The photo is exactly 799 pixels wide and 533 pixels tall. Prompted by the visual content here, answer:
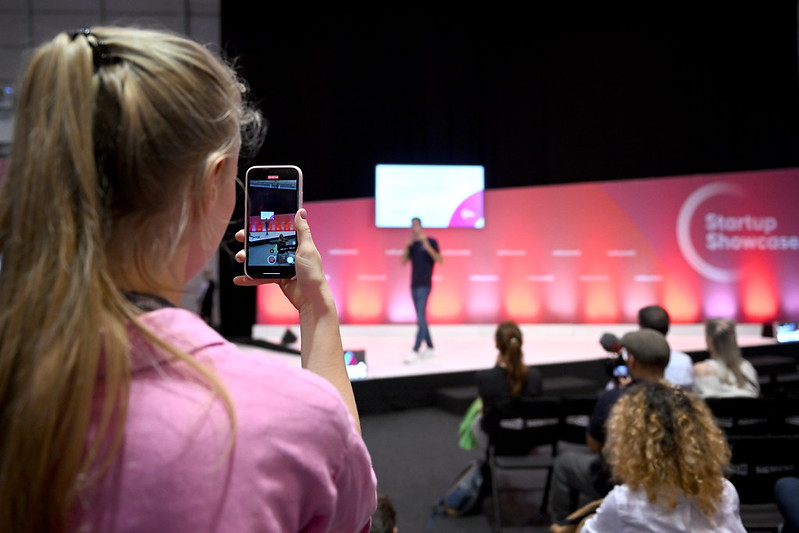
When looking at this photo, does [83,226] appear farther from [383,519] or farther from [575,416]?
[575,416]

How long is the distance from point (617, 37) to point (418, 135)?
3141 mm

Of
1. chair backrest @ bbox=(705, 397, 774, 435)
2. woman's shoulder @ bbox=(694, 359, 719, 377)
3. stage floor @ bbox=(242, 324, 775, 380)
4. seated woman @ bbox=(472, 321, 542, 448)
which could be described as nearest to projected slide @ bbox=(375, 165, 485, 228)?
stage floor @ bbox=(242, 324, 775, 380)

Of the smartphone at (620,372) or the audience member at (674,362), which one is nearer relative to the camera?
the smartphone at (620,372)

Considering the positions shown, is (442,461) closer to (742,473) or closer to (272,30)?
(742,473)

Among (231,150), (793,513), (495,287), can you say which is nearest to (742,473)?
(793,513)

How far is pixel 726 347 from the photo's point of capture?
3.51 m

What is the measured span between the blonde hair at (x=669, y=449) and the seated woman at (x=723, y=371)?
1.83 m

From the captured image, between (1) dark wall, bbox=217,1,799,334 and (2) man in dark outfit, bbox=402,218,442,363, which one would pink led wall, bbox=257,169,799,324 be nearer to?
(1) dark wall, bbox=217,1,799,334

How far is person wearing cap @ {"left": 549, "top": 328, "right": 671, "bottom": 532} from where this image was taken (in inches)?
102

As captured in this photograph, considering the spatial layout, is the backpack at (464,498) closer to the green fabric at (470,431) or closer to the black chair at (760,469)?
the green fabric at (470,431)

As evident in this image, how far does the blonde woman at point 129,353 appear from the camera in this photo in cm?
44

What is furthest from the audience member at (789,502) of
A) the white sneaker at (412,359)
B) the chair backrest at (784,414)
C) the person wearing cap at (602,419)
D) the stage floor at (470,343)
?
the white sneaker at (412,359)

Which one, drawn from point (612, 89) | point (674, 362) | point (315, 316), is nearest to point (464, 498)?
point (674, 362)

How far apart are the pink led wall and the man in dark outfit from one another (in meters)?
1.85
